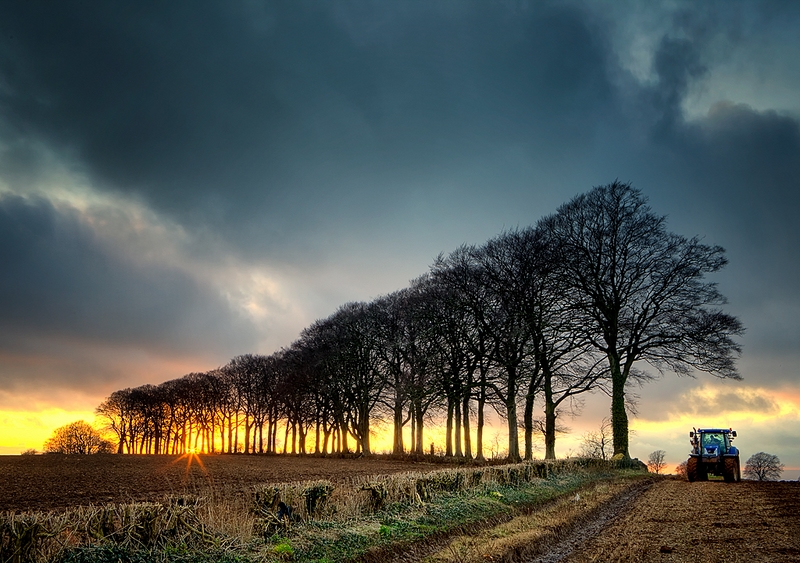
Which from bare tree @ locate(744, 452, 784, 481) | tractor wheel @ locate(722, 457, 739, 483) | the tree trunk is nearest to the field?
tractor wheel @ locate(722, 457, 739, 483)

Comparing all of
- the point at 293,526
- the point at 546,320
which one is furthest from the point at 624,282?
the point at 293,526

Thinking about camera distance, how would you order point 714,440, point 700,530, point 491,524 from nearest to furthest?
point 700,530 → point 491,524 → point 714,440

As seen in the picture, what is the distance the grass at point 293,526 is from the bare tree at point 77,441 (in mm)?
88829

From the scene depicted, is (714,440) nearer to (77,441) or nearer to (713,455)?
(713,455)

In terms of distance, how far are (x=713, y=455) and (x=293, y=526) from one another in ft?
77.9

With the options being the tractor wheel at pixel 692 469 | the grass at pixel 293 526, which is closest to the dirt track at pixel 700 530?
the grass at pixel 293 526

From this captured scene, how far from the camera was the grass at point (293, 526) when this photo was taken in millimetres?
8109

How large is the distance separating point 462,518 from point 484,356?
22.9 metres

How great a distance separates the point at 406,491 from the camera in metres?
14.2

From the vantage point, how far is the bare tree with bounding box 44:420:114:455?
86500mm

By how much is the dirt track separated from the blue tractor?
5760mm

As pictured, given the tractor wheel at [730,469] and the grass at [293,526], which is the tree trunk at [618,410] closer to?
the tractor wheel at [730,469]

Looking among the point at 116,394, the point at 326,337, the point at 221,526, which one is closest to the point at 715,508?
the point at 221,526

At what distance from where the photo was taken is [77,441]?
86750 mm
